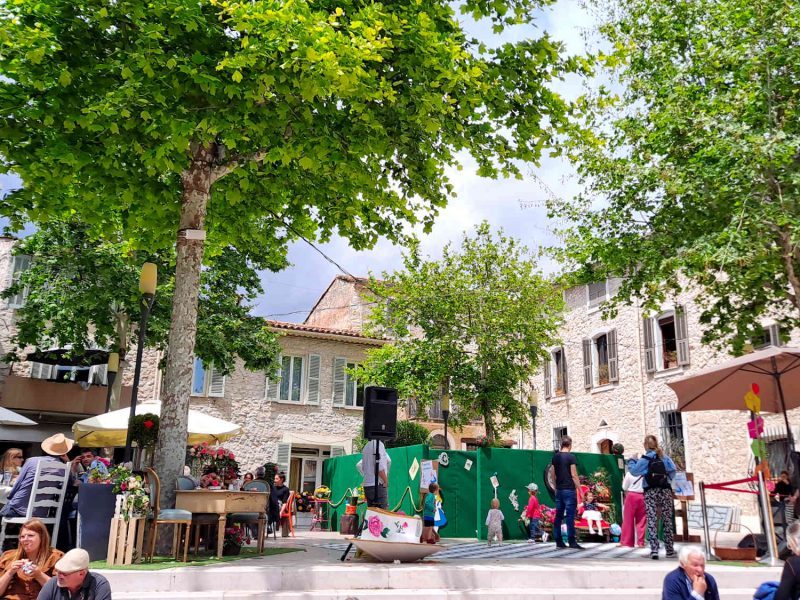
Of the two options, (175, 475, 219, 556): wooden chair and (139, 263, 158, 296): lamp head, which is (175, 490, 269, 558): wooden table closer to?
(175, 475, 219, 556): wooden chair

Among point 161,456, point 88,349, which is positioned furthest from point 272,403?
point 161,456

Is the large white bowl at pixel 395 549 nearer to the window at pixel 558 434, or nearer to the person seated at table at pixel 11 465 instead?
the person seated at table at pixel 11 465

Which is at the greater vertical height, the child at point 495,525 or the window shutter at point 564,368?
the window shutter at point 564,368

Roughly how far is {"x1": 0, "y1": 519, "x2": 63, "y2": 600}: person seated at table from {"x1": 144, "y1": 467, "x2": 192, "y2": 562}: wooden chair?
9.83 ft

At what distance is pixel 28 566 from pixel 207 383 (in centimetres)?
2181

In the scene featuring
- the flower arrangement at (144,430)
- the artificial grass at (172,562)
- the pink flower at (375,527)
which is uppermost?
the flower arrangement at (144,430)

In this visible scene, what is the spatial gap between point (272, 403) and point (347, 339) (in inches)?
158

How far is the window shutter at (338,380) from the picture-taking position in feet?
94.9

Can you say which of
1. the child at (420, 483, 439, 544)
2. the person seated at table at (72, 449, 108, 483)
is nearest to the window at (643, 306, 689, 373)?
the child at (420, 483, 439, 544)

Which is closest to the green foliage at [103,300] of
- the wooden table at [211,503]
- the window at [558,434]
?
the wooden table at [211,503]

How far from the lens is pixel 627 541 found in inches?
488

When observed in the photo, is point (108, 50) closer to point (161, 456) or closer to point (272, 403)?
point (161, 456)

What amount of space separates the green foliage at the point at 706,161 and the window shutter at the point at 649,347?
9.14m

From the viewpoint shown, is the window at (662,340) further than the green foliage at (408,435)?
No
